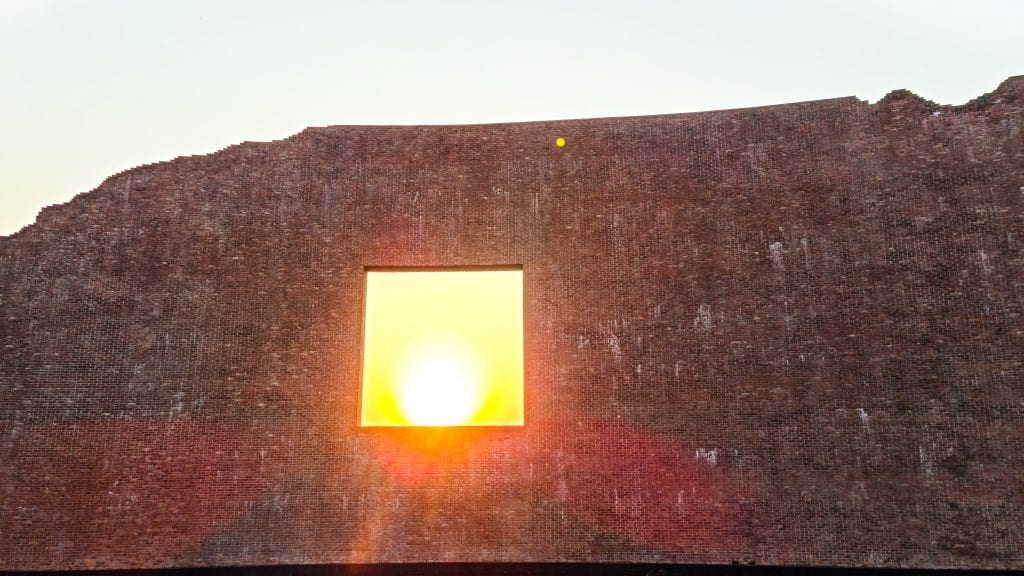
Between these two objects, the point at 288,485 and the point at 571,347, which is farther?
the point at 571,347

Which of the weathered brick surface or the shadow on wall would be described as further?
the shadow on wall

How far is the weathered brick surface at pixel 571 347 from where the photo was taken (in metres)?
13.0

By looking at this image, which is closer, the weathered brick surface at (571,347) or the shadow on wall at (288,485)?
the weathered brick surface at (571,347)

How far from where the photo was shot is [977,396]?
1293 centimetres

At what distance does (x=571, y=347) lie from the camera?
14.0m

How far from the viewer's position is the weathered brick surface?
1302 centimetres

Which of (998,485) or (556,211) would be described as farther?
(556,211)

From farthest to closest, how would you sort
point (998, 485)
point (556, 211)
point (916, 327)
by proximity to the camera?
point (556, 211)
point (916, 327)
point (998, 485)

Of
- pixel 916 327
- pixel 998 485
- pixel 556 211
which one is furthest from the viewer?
pixel 556 211

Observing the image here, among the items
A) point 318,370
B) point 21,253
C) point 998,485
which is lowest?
point 998,485

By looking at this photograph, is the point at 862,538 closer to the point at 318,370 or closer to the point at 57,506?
the point at 318,370

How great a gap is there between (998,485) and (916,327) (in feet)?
8.93

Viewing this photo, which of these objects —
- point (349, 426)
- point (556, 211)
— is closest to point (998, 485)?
point (556, 211)

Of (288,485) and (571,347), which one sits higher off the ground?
(571,347)
